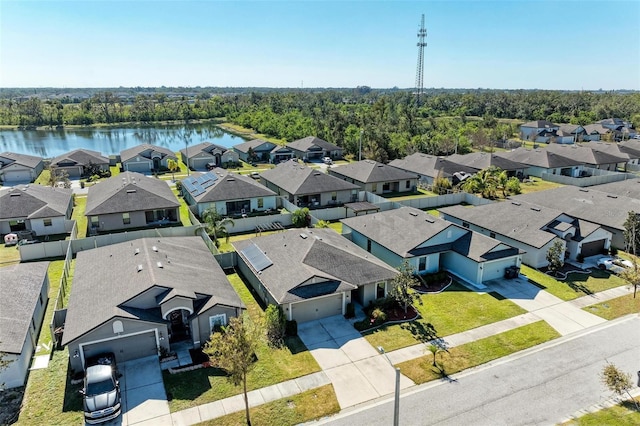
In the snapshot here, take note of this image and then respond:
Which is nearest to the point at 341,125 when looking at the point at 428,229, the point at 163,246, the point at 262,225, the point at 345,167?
the point at 345,167

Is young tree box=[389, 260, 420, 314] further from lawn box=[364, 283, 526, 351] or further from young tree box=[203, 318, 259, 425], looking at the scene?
young tree box=[203, 318, 259, 425]

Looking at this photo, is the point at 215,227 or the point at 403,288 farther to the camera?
the point at 215,227

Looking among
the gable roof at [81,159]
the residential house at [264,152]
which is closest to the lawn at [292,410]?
the gable roof at [81,159]

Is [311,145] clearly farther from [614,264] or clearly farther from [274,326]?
[274,326]

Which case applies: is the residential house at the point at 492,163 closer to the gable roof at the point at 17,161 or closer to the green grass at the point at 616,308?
the green grass at the point at 616,308

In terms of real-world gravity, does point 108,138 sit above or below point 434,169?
above

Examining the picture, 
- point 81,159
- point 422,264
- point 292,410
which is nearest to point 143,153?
point 81,159
